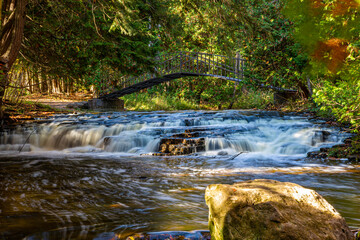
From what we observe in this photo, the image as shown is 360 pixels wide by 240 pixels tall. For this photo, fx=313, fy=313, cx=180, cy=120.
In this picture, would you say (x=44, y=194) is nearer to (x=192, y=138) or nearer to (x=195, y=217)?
(x=195, y=217)

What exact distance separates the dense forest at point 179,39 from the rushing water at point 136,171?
119cm

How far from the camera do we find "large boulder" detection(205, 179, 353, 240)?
1834mm

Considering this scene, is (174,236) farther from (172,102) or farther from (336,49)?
(172,102)

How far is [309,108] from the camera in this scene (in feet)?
36.8

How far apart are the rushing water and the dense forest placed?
1.19m

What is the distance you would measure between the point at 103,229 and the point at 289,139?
20.8 feet

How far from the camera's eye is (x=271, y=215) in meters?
1.86

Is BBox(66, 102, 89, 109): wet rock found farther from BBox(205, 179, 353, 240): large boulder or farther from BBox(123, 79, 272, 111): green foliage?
BBox(205, 179, 353, 240): large boulder

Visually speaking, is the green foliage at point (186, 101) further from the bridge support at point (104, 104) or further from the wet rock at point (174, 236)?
the wet rock at point (174, 236)

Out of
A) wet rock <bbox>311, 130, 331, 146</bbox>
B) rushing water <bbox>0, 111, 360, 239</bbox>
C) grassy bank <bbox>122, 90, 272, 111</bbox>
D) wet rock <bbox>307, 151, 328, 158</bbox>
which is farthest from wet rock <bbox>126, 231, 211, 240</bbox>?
grassy bank <bbox>122, 90, 272, 111</bbox>

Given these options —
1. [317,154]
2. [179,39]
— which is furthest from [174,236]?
[179,39]

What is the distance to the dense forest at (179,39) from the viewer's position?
5227mm

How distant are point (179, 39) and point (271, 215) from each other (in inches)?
298

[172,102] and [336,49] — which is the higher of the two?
[336,49]
